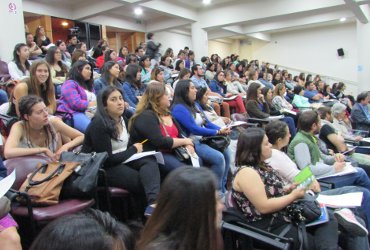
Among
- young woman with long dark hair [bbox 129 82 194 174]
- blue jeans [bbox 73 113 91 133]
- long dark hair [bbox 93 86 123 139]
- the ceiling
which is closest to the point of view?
long dark hair [bbox 93 86 123 139]

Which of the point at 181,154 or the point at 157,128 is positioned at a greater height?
the point at 157,128

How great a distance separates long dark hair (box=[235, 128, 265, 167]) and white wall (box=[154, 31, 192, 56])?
11.0 metres

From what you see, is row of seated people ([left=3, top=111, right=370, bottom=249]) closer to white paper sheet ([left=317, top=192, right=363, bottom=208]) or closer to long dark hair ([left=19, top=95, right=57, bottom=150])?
white paper sheet ([left=317, top=192, right=363, bottom=208])

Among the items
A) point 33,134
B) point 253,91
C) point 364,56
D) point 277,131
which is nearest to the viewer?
point 33,134

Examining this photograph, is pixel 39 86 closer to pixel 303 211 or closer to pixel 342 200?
pixel 303 211

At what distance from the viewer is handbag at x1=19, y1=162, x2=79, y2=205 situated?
6.16 ft

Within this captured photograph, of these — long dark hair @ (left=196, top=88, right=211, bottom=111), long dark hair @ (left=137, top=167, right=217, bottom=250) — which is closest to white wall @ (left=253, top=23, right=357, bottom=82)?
long dark hair @ (left=196, top=88, right=211, bottom=111)

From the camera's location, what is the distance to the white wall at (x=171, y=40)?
12.8 metres

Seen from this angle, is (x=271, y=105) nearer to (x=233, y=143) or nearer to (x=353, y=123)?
(x=353, y=123)

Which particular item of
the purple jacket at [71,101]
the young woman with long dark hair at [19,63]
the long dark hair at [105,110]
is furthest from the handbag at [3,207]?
the young woman with long dark hair at [19,63]

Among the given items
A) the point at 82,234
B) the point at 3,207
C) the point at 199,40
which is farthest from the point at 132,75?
the point at 199,40

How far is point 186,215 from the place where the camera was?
99cm

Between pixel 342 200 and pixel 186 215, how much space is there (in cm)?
160

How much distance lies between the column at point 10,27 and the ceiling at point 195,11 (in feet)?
10.1
